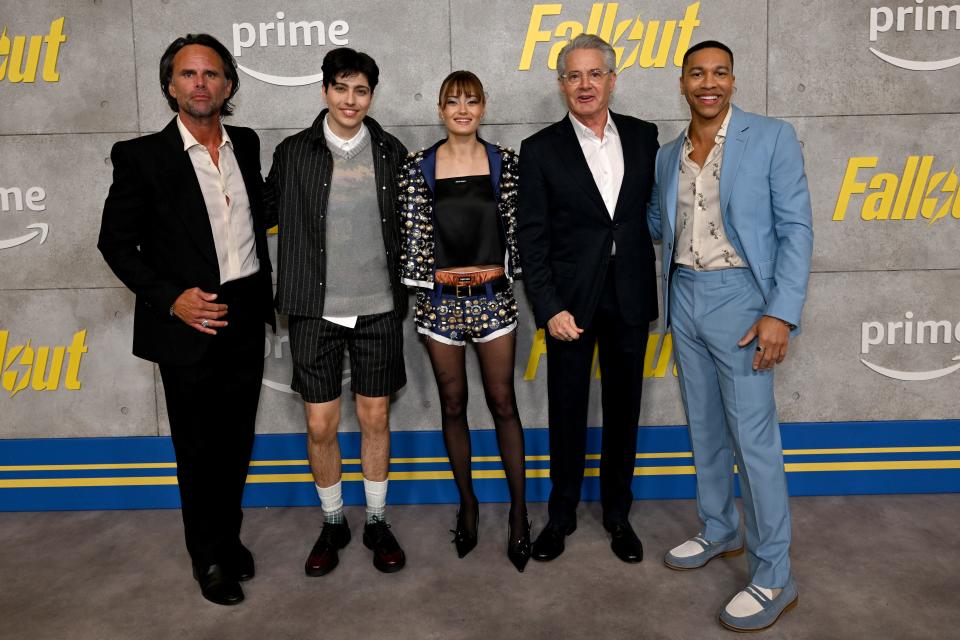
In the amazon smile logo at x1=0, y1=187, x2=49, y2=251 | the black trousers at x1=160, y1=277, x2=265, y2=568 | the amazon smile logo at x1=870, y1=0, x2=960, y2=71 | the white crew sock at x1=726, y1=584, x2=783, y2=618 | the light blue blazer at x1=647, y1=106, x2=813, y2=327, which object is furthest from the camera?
the amazon smile logo at x1=0, y1=187, x2=49, y2=251

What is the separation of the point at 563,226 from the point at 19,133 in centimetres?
273

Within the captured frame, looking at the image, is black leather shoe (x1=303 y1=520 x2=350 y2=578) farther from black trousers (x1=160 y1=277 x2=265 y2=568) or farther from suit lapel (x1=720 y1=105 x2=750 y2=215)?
suit lapel (x1=720 y1=105 x2=750 y2=215)

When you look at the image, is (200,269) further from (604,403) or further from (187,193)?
(604,403)

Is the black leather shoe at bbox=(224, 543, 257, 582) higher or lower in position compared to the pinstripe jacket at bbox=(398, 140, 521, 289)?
lower

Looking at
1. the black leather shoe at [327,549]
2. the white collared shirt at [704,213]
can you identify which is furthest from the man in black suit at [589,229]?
the black leather shoe at [327,549]

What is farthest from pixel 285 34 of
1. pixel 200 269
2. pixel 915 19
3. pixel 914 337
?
pixel 914 337

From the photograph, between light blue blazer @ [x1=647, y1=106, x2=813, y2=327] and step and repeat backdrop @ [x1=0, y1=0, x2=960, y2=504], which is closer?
light blue blazer @ [x1=647, y1=106, x2=813, y2=327]

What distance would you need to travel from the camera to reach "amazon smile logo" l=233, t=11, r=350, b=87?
11.2ft

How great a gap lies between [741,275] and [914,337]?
164 centimetres

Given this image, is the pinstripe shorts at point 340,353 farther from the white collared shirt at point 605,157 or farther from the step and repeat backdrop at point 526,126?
the white collared shirt at point 605,157

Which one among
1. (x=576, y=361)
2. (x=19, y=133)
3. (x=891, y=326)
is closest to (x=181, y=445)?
(x=576, y=361)

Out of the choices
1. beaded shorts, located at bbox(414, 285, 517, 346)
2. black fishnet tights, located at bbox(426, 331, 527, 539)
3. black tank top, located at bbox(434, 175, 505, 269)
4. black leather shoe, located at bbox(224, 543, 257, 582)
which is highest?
black tank top, located at bbox(434, 175, 505, 269)

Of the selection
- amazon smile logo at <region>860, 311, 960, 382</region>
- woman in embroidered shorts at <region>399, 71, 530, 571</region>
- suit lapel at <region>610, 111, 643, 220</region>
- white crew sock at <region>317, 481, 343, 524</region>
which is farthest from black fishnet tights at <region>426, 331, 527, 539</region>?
amazon smile logo at <region>860, 311, 960, 382</region>

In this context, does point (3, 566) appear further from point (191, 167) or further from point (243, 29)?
point (243, 29)
